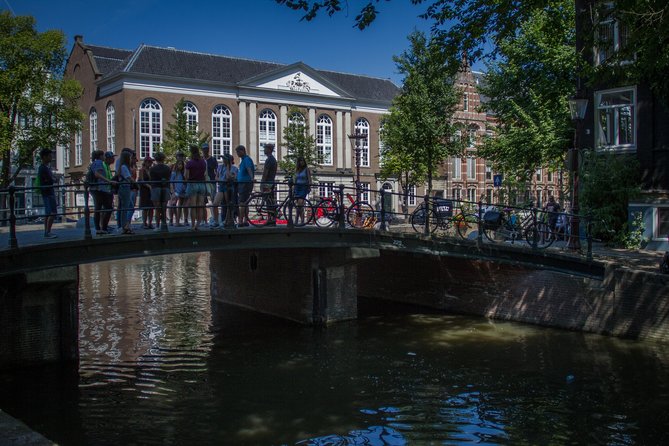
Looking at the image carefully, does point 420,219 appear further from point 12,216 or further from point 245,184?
point 12,216

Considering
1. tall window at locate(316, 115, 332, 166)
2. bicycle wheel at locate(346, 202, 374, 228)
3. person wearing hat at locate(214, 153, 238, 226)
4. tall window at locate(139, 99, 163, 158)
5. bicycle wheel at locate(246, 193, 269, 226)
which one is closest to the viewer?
person wearing hat at locate(214, 153, 238, 226)

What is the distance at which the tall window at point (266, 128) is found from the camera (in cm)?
4559

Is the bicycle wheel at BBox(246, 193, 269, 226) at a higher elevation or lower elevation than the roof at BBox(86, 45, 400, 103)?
lower

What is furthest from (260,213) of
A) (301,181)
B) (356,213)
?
(356,213)

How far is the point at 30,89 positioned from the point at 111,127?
1097 centimetres

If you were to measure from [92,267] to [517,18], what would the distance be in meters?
20.9

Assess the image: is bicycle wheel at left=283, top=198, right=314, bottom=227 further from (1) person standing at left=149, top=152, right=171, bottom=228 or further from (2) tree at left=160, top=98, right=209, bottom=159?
(2) tree at left=160, top=98, right=209, bottom=159

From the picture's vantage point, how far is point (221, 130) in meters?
44.0

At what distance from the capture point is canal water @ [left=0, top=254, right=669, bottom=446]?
9.09m

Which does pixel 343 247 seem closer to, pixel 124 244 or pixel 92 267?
pixel 124 244

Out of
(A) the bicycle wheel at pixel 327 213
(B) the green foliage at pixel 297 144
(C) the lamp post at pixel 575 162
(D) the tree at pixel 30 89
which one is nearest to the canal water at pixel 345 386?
(C) the lamp post at pixel 575 162

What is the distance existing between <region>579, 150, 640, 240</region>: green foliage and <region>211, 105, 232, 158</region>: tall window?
29048 millimetres

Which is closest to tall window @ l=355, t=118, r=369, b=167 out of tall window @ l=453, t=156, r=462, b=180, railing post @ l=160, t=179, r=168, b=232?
tall window @ l=453, t=156, r=462, b=180

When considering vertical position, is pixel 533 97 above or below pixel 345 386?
above
